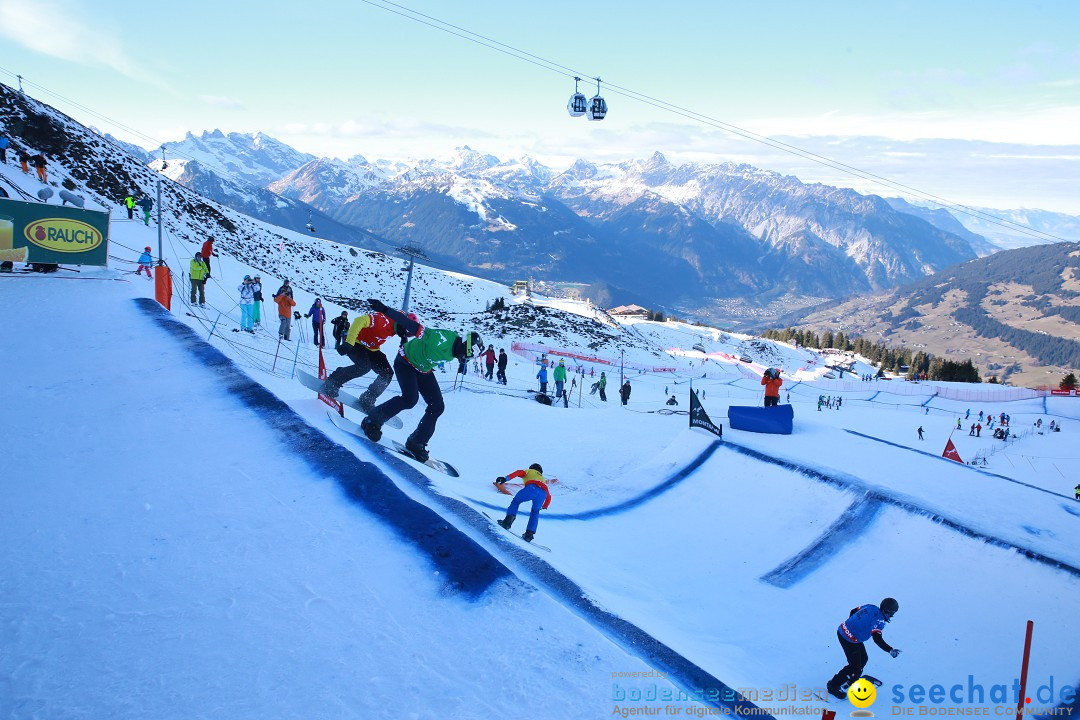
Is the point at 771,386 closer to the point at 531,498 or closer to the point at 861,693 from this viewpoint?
the point at 531,498

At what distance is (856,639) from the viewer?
6016mm

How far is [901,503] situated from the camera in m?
9.81

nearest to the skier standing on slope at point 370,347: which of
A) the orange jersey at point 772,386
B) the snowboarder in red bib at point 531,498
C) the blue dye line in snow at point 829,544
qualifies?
the snowboarder in red bib at point 531,498

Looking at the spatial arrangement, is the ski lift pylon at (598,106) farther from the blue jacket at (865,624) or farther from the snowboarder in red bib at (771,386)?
the blue jacket at (865,624)

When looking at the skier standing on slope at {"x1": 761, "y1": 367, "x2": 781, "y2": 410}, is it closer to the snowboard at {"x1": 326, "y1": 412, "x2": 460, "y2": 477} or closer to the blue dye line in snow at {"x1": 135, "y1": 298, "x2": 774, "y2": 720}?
the snowboard at {"x1": 326, "y1": 412, "x2": 460, "y2": 477}

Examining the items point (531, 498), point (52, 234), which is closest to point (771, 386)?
point (531, 498)

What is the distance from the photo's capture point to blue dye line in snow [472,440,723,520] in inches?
401

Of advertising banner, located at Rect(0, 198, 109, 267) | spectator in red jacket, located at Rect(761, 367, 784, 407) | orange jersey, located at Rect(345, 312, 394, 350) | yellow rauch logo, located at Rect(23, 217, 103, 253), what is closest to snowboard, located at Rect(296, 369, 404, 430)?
orange jersey, located at Rect(345, 312, 394, 350)

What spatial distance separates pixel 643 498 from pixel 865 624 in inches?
234

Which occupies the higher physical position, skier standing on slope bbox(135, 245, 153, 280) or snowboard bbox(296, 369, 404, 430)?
skier standing on slope bbox(135, 245, 153, 280)

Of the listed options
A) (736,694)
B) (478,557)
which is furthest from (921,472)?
(478,557)

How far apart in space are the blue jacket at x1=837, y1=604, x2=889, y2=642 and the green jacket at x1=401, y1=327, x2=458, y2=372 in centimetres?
563

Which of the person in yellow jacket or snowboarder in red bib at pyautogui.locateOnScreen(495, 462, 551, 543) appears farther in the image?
the person in yellow jacket

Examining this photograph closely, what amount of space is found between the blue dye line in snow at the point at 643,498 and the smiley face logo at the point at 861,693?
16.6 feet
